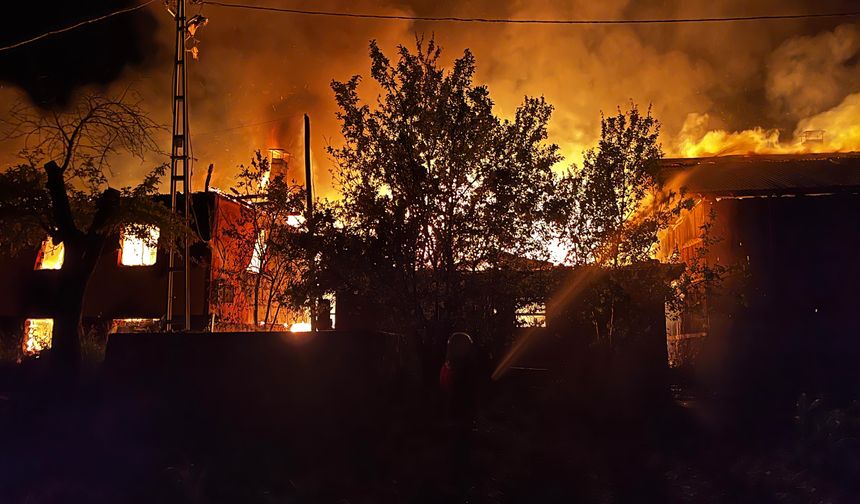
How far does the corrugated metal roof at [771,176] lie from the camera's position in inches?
672

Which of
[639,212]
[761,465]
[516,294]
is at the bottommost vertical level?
[761,465]

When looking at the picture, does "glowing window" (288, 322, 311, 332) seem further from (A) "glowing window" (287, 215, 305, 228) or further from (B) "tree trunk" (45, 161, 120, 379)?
(B) "tree trunk" (45, 161, 120, 379)

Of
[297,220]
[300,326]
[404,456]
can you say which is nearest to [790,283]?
[404,456]

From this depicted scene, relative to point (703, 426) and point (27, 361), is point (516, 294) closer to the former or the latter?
point (703, 426)

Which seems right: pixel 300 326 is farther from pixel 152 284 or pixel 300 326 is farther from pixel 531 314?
pixel 531 314

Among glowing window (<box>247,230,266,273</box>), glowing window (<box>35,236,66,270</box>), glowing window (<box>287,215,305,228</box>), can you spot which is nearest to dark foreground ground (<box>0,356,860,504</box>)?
glowing window (<box>287,215,305,228</box>)

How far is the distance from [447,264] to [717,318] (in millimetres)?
9852

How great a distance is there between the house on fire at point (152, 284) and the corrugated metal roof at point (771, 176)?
14.5 meters

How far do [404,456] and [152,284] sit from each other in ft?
54.3

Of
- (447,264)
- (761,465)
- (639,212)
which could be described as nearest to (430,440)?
(447,264)

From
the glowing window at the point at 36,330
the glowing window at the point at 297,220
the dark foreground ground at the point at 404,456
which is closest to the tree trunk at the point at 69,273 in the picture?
the dark foreground ground at the point at 404,456

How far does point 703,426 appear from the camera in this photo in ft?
39.4

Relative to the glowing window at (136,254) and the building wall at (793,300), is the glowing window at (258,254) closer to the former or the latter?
the glowing window at (136,254)

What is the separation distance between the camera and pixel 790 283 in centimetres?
1694
